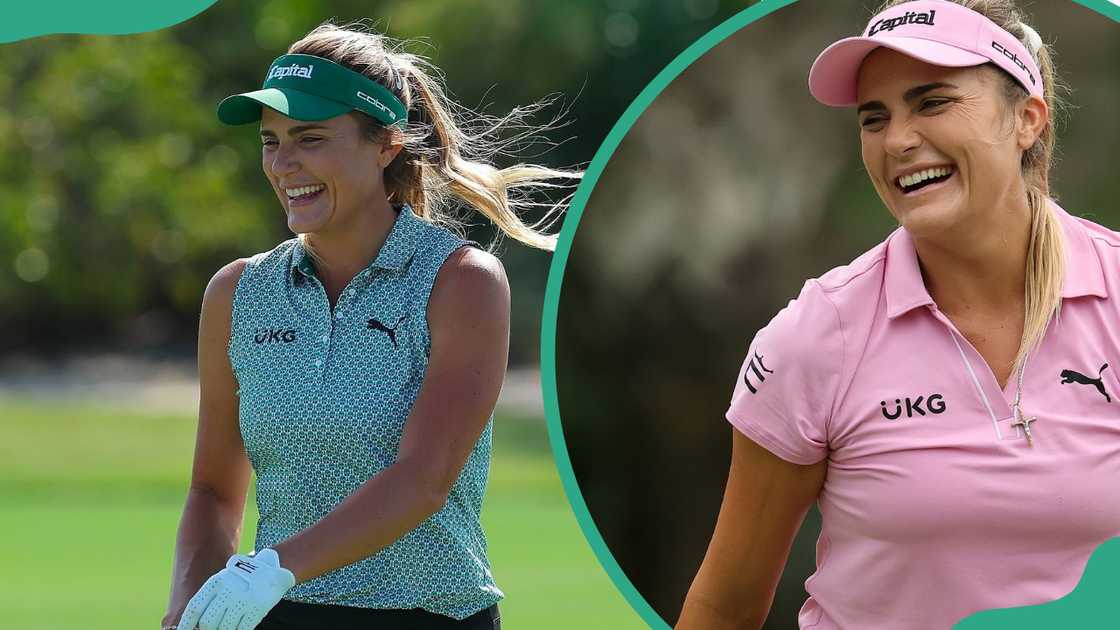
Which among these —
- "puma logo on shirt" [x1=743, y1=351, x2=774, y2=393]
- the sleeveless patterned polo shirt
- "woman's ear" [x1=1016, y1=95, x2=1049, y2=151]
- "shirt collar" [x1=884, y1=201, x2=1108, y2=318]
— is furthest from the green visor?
"woman's ear" [x1=1016, y1=95, x2=1049, y2=151]

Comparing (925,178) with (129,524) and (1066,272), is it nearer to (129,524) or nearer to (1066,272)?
(1066,272)

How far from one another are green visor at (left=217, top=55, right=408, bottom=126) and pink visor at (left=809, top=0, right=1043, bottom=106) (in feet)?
2.98

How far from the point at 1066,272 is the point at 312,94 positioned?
4.54ft

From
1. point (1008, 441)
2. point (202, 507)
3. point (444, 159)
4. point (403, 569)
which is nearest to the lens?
point (1008, 441)

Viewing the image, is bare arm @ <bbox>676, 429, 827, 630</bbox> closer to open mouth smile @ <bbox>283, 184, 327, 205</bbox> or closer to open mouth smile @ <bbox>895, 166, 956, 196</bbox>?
open mouth smile @ <bbox>895, 166, 956, 196</bbox>

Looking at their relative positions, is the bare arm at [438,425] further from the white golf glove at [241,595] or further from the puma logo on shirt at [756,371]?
the puma logo on shirt at [756,371]

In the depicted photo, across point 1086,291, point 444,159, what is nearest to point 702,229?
point 444,159

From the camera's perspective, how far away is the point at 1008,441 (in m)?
2.34

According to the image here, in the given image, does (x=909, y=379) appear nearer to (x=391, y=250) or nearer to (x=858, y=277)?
(x=858, y=277)

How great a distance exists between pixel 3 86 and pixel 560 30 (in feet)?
30.3

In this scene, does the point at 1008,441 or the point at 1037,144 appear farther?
the point at 1037,144

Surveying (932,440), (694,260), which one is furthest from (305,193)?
(932,440)

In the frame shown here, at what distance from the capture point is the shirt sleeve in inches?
95.0

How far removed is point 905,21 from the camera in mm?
2422
